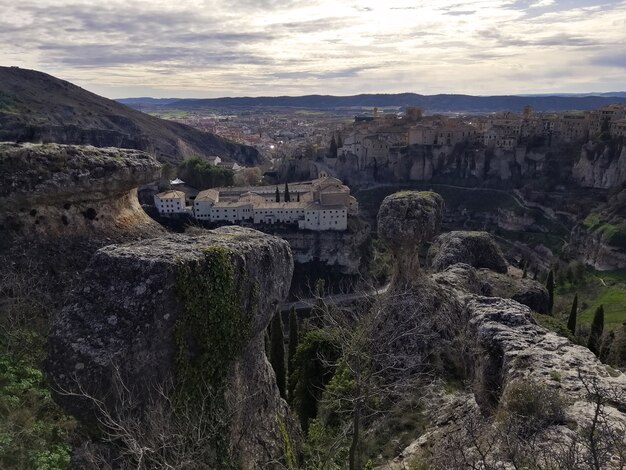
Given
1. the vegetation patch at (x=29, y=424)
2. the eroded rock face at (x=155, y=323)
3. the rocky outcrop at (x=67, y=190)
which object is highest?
the rocky outcrop at (x=67, y=190)

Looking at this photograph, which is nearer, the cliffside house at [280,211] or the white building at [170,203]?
the white building at [170,203]

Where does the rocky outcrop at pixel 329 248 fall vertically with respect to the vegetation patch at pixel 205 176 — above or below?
below

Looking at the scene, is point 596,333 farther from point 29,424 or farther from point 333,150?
point 333,150

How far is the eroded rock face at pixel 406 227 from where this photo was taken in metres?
17.5

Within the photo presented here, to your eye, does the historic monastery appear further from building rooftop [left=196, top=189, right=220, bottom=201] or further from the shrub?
the shrub

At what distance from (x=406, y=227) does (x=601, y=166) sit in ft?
216

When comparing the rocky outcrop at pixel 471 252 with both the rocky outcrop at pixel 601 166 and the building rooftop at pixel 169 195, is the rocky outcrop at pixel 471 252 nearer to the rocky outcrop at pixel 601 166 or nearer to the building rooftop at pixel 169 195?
the building rooftop at pixel 169 195

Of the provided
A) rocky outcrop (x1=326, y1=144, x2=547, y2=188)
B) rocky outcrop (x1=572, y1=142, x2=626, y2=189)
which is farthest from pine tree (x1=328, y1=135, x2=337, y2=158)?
rocky outcrop (x1=572, y1=142, x2=626, y2=189)

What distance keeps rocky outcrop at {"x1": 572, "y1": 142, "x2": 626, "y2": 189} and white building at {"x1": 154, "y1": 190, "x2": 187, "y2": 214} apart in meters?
59.1

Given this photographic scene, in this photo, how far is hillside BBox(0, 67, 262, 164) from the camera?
280 feet

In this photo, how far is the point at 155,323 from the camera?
7.60 meters

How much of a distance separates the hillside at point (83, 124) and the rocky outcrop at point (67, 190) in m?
66.0

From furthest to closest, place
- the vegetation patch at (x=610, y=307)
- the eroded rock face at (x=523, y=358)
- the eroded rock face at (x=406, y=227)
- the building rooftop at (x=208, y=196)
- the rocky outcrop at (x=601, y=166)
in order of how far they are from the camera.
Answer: the rocky outcrop at (x=601, y=166) < the building rooftop at (x=208, y=196) < the vegetation patch at (x=610, y=307) < the eroded rock face at (x=406, y=227) < the eroded rock face at (x=523, y=358)

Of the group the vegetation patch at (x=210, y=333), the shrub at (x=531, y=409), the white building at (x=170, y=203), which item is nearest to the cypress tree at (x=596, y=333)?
the shrub at (x=531, y=409)
